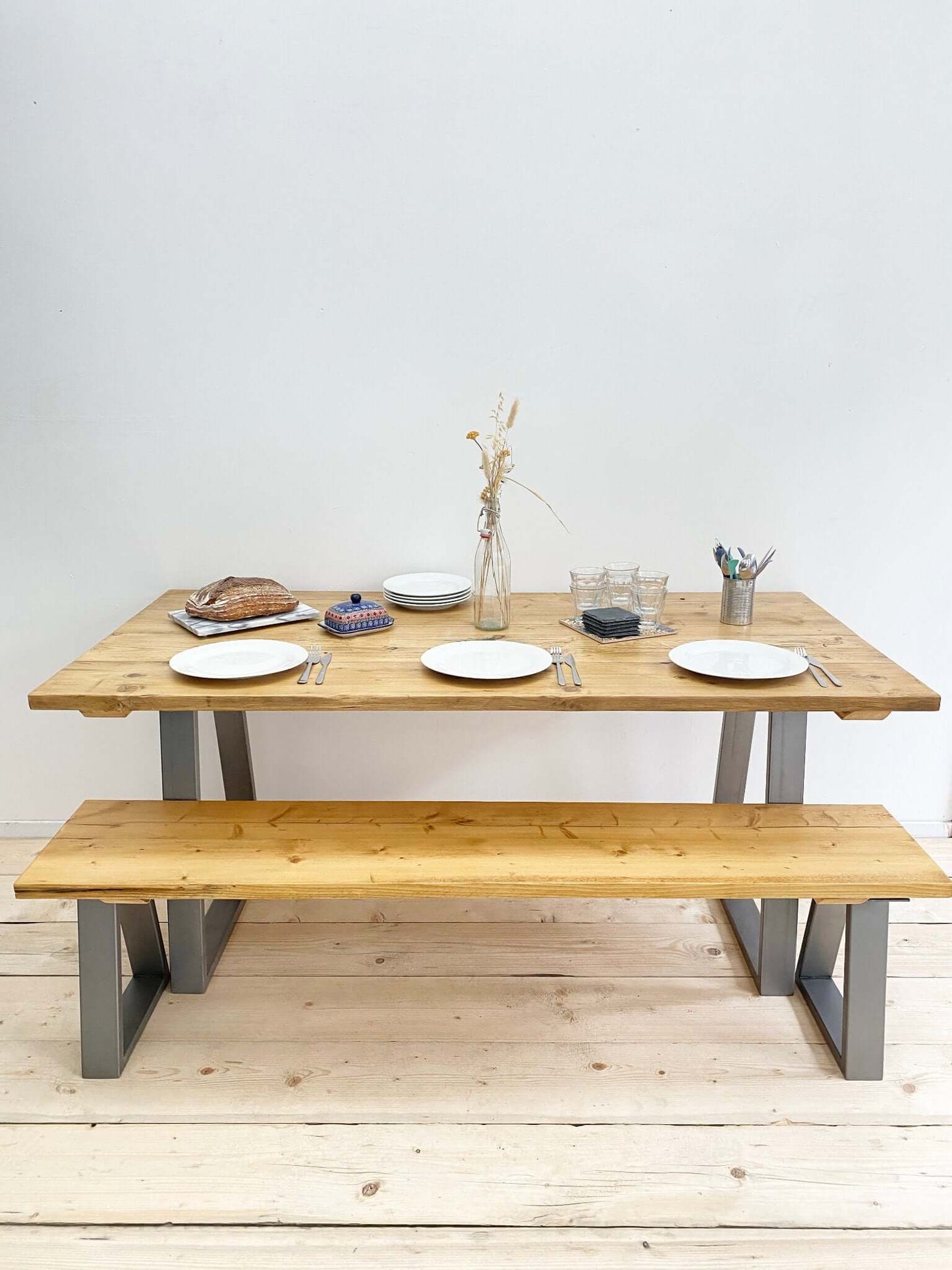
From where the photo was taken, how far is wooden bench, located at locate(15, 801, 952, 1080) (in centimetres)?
167

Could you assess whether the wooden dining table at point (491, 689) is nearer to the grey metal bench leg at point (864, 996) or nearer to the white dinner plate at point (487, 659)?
the white dinner plate at point (487, 659)

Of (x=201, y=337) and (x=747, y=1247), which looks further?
(x=201, y=337)

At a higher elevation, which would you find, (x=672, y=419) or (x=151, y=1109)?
(x=672, y=419)

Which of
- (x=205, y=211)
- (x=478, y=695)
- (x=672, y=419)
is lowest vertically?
(x=478, y=695)

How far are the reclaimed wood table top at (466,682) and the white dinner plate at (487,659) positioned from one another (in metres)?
0.02

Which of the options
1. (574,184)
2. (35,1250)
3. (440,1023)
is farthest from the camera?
(574,184)

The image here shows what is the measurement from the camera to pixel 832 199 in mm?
2336

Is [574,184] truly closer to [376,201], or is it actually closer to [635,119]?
[635,119]

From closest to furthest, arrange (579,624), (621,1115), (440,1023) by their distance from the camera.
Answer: (621,1115) → (440,1023) → (579,624)

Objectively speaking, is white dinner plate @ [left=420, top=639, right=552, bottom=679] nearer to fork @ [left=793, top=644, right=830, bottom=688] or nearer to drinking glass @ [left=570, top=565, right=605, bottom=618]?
drinking glass @ [left=570, top=565, right=605, bottom=618]

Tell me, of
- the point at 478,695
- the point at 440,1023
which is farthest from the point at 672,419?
the point at 440,1023

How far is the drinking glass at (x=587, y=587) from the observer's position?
219 cm

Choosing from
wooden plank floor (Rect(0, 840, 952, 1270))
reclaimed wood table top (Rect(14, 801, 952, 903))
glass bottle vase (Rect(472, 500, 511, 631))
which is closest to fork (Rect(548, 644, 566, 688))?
glass bottle vase (Rect(472, 500, 511, 631))

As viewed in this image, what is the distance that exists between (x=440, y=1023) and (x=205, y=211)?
2.01 metres
